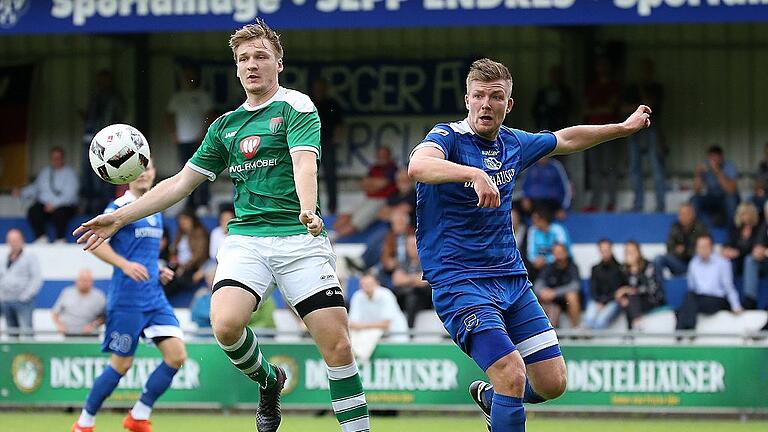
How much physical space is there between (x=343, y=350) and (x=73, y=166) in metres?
13.3

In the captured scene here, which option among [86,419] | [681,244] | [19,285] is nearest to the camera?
[86,419]

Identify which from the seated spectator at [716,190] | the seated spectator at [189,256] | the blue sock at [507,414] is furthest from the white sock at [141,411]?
the seated spectator at [716,190]

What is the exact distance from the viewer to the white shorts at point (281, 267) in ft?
25.7

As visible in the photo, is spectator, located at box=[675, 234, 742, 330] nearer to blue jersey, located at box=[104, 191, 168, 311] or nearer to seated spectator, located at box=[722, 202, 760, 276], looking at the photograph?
seated spectator, located at box=[722, 202, 760, 276]

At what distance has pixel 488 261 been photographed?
755 cm

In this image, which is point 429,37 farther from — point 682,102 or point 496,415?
point 496,415

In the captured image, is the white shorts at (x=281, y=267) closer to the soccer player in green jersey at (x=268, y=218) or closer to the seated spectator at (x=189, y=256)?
the soccer player in green jersey at (x=268, y=218)

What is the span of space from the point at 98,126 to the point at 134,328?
8.63 metres

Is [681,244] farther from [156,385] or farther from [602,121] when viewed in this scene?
[156,385]

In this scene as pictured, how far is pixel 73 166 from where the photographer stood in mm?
20234

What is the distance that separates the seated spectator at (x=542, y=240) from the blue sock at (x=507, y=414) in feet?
26.9

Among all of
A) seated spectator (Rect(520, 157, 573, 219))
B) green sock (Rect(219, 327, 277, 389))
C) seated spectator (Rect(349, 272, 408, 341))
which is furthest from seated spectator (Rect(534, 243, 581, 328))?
green sock (Rect(219, 327, 277, 389))

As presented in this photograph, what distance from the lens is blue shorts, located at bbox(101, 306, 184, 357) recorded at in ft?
35.4

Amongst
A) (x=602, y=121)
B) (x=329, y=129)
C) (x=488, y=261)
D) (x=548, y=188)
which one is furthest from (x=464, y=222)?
(x=329, y=129)
